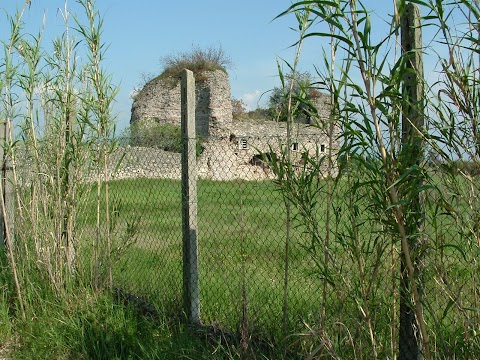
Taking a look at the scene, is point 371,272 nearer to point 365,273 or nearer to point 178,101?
point 365,273

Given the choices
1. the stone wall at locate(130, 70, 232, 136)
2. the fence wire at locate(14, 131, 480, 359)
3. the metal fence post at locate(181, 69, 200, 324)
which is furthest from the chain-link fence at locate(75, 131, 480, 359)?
the stone wall at locate(130, 70, 232, 136)

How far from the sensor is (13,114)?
5723 mm

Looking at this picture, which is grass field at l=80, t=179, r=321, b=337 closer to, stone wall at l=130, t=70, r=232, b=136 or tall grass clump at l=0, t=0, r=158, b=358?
tall grass clump at l=0, t=0, r=158, b=358

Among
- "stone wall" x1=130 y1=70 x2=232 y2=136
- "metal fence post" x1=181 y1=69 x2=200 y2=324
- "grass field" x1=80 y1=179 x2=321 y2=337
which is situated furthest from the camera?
"stone wall" x1=130 y1=70 x2=232 y2=136

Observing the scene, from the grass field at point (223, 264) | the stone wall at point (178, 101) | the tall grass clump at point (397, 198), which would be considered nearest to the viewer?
the tall grass clump at point (397, 198)

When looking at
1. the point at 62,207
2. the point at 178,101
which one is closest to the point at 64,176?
the point at 62,207

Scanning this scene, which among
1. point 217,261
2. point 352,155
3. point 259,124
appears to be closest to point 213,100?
point 259,124

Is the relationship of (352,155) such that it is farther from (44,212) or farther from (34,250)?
(34,250)

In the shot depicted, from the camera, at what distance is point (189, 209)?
→ 4820 mm

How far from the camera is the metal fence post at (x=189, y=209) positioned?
479 centimetres

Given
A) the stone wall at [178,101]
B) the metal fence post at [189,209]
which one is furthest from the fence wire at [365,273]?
the stone wall at [178,101]

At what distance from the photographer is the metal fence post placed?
15.7ft

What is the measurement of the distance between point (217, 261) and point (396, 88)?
4300mm

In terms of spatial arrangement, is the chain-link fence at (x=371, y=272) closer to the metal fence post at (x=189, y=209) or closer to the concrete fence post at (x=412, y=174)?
the concrete fence post at (x=412, y=174)
